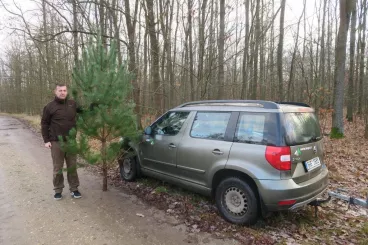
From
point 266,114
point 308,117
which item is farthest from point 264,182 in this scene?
point 308,117

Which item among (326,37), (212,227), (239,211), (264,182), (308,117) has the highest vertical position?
(326,37)

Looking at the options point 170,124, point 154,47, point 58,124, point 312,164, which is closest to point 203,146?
point 170,124

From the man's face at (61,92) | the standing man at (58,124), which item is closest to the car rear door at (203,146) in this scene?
the standing man at (58,124)

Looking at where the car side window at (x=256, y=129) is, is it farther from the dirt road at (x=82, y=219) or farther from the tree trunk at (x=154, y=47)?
the tree trunk at (x=154, y=47)

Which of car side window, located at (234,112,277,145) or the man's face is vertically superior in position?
the man's face

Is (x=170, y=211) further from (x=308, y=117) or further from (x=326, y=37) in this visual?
(x=326, y=37)

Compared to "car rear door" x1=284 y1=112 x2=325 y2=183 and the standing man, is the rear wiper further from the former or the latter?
the standing man

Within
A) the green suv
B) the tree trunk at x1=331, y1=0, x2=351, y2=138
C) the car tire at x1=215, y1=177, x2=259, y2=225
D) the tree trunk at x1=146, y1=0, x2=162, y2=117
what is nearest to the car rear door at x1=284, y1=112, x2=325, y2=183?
the green suv

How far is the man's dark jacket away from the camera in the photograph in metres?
4.47

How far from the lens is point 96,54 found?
182 inches

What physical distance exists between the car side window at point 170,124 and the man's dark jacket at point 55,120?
1673 mm

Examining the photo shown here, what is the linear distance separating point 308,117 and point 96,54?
3858 millimetres

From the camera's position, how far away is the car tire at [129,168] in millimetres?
5545

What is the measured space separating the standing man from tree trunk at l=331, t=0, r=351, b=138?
9882mm
